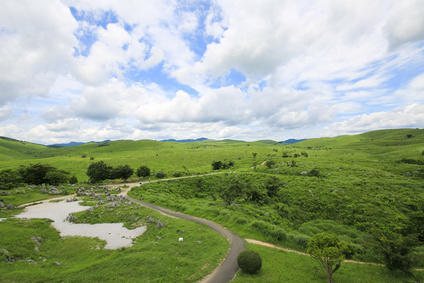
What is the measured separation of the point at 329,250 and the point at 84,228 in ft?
130

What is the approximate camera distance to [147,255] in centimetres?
2317

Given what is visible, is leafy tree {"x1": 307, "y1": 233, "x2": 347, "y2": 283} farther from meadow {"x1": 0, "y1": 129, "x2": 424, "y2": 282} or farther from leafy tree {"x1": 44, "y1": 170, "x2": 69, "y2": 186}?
leafy tree {"x1": 44, "y1": 170, "x2": 69, "y2": 186}

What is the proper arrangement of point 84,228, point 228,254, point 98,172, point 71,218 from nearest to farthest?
point 228,254 → point 84,228 → point 71,218 → point 98,172

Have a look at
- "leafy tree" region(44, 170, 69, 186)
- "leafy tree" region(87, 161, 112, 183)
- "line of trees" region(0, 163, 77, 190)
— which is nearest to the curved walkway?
"leafy tree" region(87, 161, 112, 183)

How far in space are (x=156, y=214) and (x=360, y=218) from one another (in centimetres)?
4668

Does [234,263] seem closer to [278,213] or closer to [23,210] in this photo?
[278,213]

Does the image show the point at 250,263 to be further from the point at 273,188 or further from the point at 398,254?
the point at 273,188

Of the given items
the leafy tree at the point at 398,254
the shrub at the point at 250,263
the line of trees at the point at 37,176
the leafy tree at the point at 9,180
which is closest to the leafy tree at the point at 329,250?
the shrub at the point at 250,263

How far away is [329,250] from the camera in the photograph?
18.5 metres

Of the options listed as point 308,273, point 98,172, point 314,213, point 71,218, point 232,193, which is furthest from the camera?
point 98,172

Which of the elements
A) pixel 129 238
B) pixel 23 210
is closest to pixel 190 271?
pixel 129 238

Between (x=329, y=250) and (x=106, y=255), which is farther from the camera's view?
(x=106, y=255)

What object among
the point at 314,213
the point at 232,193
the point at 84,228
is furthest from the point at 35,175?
the point at 314,213

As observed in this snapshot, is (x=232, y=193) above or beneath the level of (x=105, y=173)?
beneath
